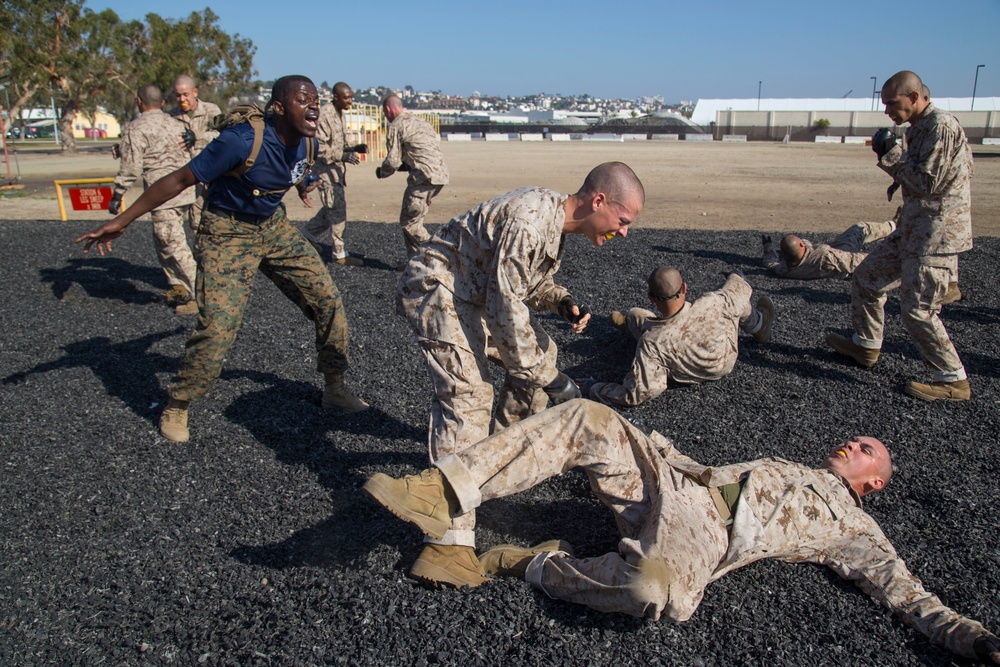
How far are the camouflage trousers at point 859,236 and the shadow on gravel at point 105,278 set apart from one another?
7673 millimetres

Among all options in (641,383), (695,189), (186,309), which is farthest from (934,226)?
(695,189)

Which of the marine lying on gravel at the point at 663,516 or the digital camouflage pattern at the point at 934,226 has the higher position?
the digital camouflage pattern at the point at 934,226

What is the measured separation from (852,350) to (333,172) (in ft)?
20.7

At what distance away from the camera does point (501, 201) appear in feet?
9.73

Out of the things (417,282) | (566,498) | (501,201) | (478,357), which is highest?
(501,201)

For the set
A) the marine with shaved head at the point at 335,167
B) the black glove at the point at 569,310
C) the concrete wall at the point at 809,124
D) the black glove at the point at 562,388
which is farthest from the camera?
the concrete wall at the point at 809,124

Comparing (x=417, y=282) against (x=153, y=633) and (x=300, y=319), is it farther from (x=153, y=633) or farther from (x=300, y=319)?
(x=300, y=319)

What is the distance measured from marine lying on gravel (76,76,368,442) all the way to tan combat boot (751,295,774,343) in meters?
3.38

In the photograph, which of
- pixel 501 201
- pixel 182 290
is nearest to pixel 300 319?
pixel 182 290

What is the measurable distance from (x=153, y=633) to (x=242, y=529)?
0.69 m

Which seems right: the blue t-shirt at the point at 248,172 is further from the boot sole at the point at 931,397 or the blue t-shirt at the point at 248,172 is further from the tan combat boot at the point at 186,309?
the boot sole at the point at 931,397

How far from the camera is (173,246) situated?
6879mm

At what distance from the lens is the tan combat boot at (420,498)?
244 cm

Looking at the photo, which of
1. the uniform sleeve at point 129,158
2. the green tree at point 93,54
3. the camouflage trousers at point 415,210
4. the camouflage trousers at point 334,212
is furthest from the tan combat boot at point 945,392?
the green tree at point 93,54
